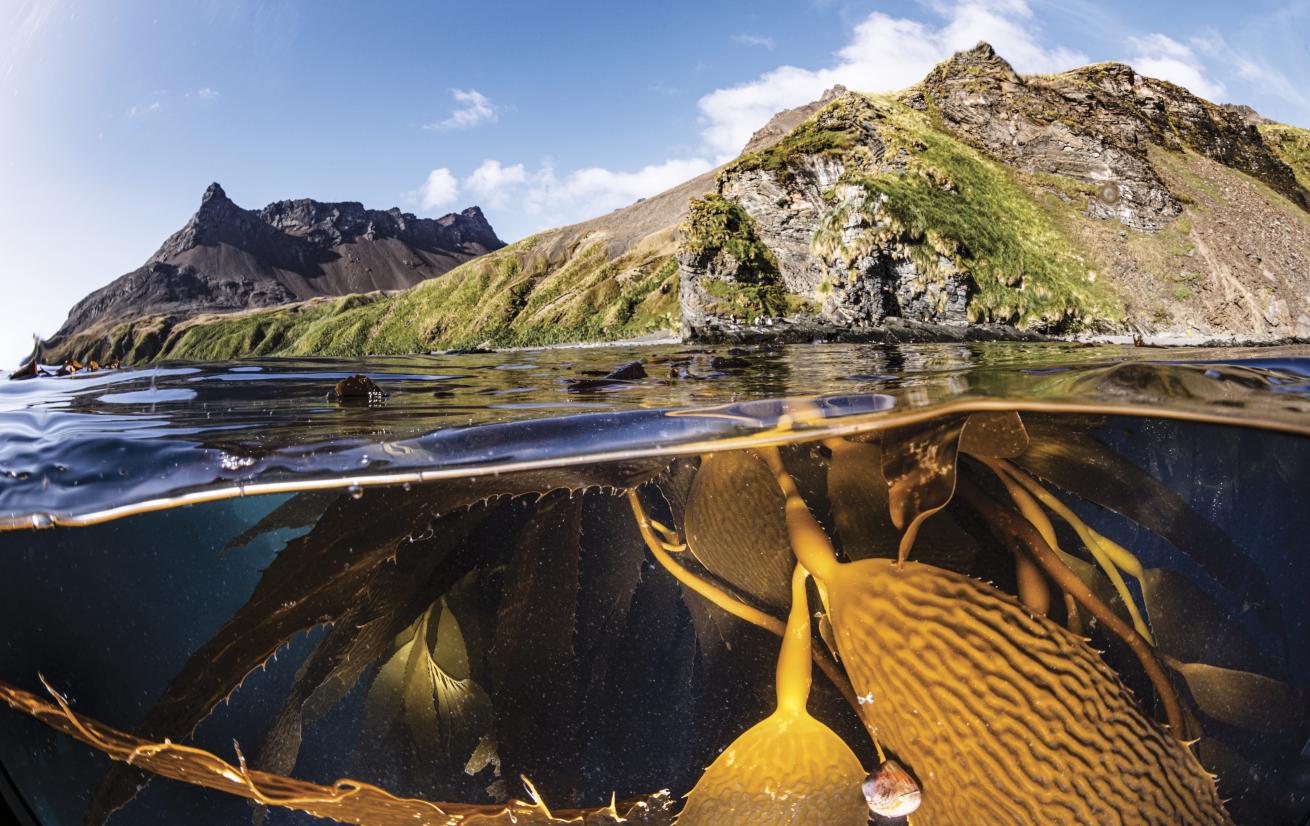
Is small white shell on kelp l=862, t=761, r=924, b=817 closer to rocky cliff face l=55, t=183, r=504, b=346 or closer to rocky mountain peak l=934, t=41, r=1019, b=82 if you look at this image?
rocky cliff face l=55, t=183, r=504, b=346

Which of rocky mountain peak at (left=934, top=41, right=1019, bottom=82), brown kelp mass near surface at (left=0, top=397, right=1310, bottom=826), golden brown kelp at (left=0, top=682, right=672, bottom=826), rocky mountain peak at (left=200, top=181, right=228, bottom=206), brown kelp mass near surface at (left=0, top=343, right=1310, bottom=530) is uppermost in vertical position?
rocky mountain peak at (left=934, top=41, right=1019, bottom=82)

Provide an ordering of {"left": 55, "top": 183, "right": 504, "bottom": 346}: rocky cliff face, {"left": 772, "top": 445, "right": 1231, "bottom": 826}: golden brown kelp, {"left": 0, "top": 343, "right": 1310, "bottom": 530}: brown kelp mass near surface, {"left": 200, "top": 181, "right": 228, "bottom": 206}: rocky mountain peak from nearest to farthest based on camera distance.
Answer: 1. {"left": 772, "top": 445, "right": 1231, "bottom": 826}: golden brown kelp
2. {"left": 0, "top": 343, "right": 1310, "bottom": 530}: brown kelp mass near surface
3. {"left": 200, "top": 181, "right": 228, "bottom": 206}: rocky mountain peak
4. {"left": 55, "top": 183, "right": 504, "bottom": 346}: rocky cliff face

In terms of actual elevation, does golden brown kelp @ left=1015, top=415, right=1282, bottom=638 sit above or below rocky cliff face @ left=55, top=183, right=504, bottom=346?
below

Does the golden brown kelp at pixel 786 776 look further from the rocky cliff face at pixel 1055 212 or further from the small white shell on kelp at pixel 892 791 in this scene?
the rocky cliff face at pixel 1055 212

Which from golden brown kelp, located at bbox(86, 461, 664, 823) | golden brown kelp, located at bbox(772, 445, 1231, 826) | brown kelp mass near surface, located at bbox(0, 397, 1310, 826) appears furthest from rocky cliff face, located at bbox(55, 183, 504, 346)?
golden brown kelp, located at bbox(772, 445, 1231, 826)

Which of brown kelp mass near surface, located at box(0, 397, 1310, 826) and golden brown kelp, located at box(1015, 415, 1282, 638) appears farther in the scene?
golden brown kelp, located at box(1015, 415, 1282, 638)

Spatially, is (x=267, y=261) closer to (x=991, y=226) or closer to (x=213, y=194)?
(x=213, y=194)

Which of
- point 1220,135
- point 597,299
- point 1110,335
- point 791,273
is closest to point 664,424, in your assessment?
point 1220,135
